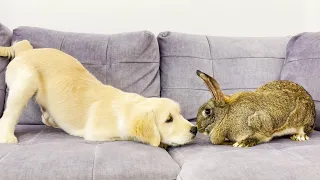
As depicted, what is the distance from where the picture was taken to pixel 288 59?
6.87 ft

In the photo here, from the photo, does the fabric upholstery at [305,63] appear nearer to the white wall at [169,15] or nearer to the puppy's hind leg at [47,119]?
the white wall at [169,15]

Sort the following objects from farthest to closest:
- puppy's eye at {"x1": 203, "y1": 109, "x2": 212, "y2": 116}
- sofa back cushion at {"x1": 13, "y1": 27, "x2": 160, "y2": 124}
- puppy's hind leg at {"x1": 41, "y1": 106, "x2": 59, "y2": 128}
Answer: sofa back cushion at {"x1": 13, "y1": 27, "x2": 160, "y2": 124}, puppy's hind leg at {"x1": 41, "y1": 106, "x2": 59, "y2": 128}, puppy's eye at {"x1": 203, "y1": 109, "x2": 212, "y2": 116}

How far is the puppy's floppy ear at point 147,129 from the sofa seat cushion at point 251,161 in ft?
0.32

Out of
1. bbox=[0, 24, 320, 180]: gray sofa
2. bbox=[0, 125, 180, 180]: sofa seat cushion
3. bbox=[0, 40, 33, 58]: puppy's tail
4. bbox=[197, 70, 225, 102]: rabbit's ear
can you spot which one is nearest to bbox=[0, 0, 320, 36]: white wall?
bbox=[0, 24, 320, 180]: gray sofa

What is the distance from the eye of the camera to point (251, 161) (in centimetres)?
124

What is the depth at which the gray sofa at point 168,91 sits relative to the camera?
1217 mm

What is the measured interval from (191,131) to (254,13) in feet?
4.34

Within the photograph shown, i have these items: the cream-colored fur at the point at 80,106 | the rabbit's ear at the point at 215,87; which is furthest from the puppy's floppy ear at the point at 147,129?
the rabbit's ear at the point at 215,87

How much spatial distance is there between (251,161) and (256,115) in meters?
0.34

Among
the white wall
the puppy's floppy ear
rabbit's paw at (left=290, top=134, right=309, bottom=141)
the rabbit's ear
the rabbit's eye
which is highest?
the white wall

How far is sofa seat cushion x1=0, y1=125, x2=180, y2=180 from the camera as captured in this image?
47.3 inches

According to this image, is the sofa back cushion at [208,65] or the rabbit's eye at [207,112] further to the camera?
the sofa back cushion at [208,65]

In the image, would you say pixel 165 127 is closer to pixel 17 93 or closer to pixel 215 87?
pixel 215 87

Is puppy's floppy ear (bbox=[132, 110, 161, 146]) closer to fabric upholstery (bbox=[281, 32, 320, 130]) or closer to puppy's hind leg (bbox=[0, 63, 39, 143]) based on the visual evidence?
puppy's hind leg (bbox=[0, 63, 39, 143])
